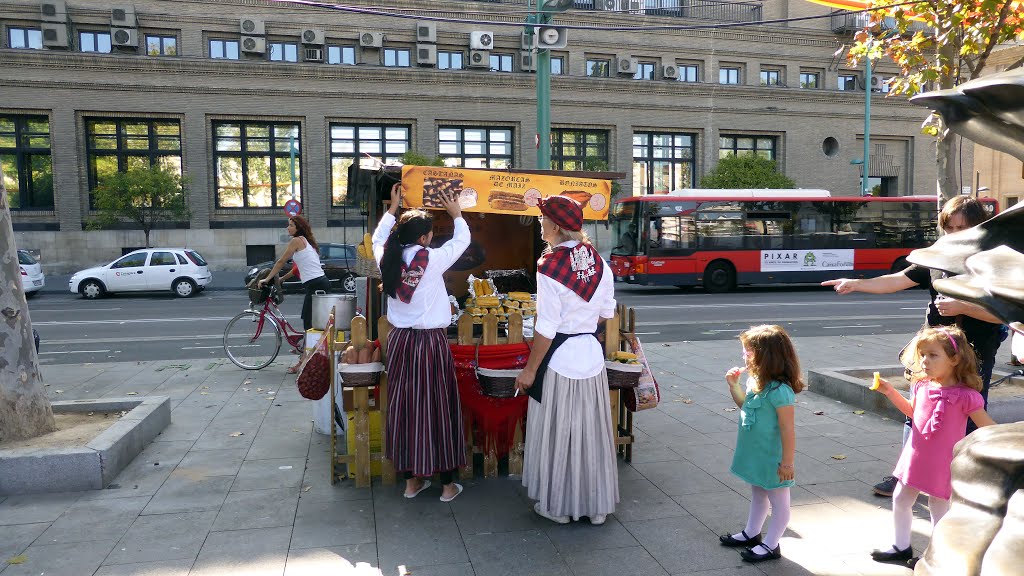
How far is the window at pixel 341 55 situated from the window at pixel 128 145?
674 cm

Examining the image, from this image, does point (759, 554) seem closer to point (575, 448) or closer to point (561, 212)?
point (575, 448)

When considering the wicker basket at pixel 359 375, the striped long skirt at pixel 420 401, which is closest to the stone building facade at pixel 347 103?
the wicker basket at pixel 359 375

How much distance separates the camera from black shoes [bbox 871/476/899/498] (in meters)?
4.64

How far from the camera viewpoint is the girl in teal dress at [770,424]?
357cm

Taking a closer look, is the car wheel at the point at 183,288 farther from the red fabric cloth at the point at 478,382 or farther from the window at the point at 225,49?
the red fabric cloth at the point at 478,382

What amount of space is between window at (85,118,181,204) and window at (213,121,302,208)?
1.69 m

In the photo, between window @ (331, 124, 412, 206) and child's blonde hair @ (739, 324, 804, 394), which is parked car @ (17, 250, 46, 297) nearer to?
window @ (331, 124, 412, 206)

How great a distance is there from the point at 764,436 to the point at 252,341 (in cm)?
710

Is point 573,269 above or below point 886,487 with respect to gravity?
above

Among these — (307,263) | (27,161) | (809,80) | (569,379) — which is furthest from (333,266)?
(809,80)

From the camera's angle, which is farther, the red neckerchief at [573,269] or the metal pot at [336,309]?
the metal pot at [336,309]

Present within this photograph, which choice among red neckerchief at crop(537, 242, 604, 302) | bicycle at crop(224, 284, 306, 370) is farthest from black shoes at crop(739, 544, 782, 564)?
bicycle at crop(224, 284, 306, 370)

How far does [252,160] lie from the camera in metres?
29.8

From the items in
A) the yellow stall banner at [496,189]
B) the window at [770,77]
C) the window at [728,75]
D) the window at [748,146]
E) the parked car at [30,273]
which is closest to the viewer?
the yellow stall banner at [496,189]
